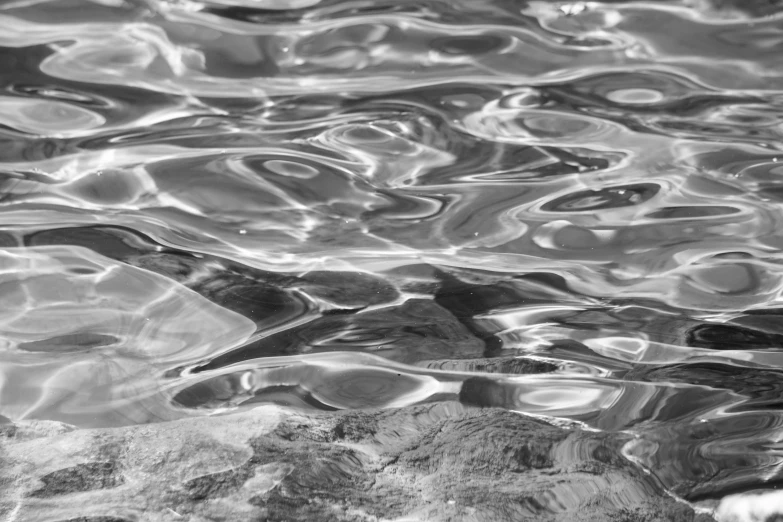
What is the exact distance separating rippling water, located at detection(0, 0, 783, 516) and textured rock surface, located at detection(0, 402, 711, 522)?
20 cm

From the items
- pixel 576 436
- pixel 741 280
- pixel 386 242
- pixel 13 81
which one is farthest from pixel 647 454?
pixel 13 81

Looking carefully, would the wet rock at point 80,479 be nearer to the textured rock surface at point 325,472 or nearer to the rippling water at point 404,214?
the textured rock surface at point 325,472

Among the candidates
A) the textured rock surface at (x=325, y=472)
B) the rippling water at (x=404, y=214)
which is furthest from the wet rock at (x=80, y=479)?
the rippling water at (x=404, y=214)

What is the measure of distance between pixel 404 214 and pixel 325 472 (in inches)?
62.5

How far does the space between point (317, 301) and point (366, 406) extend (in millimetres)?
551

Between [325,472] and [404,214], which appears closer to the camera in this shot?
[325,472]

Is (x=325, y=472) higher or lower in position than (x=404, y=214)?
lower

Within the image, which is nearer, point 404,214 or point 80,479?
point 80,479

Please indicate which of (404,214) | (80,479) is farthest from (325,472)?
(404,214)

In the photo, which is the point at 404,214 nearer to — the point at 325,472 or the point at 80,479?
the point at 325,472

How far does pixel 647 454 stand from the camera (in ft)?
6.10

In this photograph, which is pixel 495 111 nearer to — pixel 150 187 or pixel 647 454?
pixel 150 187

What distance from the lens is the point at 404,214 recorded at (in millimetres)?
3033

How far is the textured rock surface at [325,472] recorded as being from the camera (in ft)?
4.84
